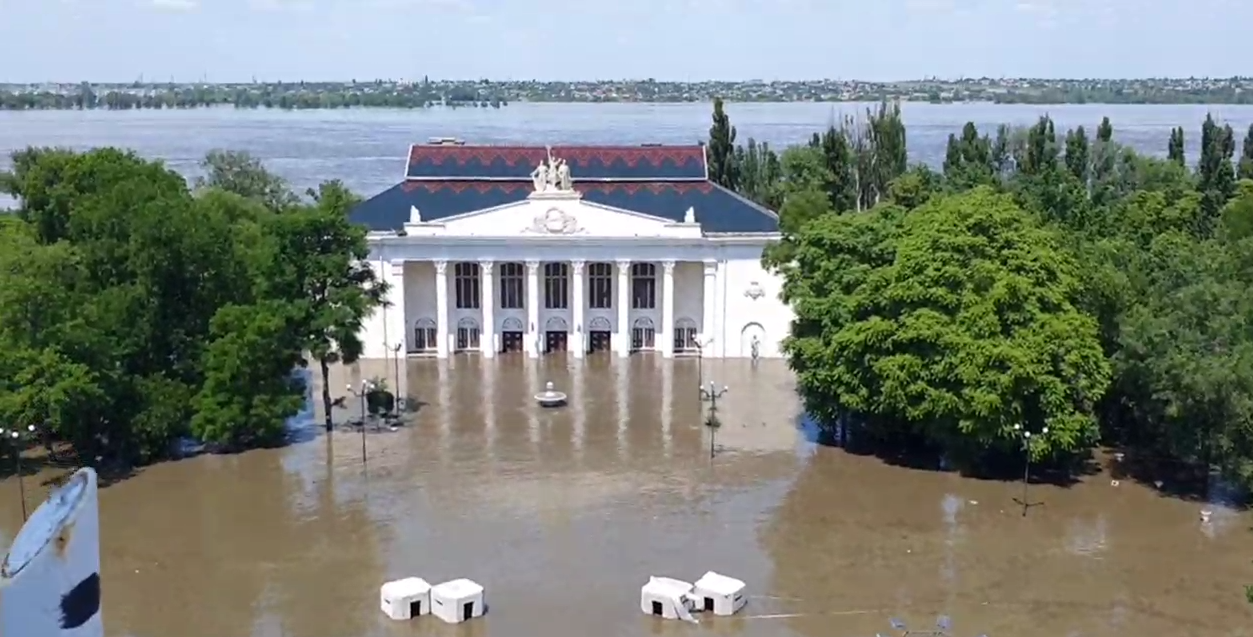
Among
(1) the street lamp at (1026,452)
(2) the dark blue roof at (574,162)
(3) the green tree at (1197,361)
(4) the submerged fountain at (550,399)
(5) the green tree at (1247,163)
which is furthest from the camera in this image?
(5) the green tree at (1247,163)

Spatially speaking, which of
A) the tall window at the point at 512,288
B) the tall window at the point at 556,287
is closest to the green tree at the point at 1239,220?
the tall window at the point at 556,287


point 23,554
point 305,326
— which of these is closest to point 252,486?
point 305,326

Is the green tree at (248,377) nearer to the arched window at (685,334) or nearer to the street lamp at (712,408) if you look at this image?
the street lamp at (712,408)

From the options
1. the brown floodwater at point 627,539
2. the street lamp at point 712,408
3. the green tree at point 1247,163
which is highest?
the green tree at point 1247,163

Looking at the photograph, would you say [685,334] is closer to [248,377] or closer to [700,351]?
[700,351]

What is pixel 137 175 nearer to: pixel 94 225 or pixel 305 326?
pixel 94 225

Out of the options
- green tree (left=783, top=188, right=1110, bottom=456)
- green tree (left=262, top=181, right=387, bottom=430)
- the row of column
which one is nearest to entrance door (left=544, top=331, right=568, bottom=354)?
the row of column

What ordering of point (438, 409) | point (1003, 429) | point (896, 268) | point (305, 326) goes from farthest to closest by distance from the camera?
point (438, 409), point (305, 326), point (896, 268), point (1003, 429)
